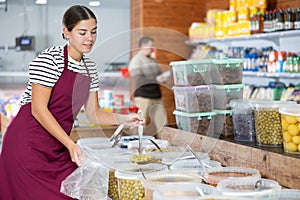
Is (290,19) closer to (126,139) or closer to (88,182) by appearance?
(126,139)

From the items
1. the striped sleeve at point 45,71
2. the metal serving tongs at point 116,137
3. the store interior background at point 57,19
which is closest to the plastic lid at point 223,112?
the metal serving tongs at point 116,137

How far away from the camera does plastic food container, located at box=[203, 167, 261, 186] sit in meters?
Result: 1.79

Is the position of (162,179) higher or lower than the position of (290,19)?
lower

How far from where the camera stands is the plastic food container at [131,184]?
6.19ft

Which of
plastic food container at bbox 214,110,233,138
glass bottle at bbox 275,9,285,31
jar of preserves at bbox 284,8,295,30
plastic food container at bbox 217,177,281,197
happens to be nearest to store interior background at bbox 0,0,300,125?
glass bottle at bbox 275,9,285,31

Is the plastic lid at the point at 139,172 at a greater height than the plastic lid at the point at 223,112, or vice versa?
the plastic lid at the point at 223,112

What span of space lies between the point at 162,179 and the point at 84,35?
2.43 feet

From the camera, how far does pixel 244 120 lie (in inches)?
92.0

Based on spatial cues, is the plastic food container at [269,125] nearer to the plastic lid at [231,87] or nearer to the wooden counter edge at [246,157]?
the wooden counter edge at [246,157]

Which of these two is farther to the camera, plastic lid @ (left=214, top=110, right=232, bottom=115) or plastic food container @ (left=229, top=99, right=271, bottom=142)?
plastic lid @ (left=214, top=110, right=232, bottom=115)

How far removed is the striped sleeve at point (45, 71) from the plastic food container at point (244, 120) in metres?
0.86

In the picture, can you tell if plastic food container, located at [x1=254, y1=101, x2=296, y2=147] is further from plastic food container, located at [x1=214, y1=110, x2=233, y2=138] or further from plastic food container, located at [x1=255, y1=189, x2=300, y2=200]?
plastic food container, located at [x1=255, y1=189, x2=300, y2=200]

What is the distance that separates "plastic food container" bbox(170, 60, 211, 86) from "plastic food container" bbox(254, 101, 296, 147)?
13.7 inches

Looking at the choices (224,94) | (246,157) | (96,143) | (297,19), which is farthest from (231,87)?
(297,19)
